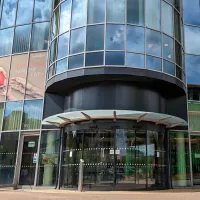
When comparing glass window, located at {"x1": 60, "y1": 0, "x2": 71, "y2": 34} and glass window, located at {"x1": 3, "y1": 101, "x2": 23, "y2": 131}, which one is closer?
glass window, located at {"x1": 60, "y1": 0, "x2": 71, "y2": 34}

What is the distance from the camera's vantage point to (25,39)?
19312 millimetres

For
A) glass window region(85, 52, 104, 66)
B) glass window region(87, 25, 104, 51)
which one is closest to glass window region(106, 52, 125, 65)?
glass window region(85, 52, 104, 66)

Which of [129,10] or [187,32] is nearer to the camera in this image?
[129,10]

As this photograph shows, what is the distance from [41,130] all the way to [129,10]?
8667 mm

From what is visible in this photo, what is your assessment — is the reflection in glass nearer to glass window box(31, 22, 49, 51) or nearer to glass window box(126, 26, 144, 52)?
glass window box(126, 26, 144, 52)

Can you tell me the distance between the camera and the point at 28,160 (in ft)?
56.1

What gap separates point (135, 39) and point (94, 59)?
2.42 meters

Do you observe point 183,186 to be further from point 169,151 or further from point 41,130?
point 41,130

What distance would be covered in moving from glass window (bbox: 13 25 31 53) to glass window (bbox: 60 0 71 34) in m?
3.91

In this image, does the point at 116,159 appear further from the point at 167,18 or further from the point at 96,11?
the point at 167,18

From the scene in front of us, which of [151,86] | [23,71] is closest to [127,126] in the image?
[151,86]

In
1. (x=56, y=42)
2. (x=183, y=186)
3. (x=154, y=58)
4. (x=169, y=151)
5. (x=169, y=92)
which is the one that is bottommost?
(x=183, y=186)

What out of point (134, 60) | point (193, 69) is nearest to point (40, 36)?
point (134, 60)

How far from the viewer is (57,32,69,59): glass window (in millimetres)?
15492
